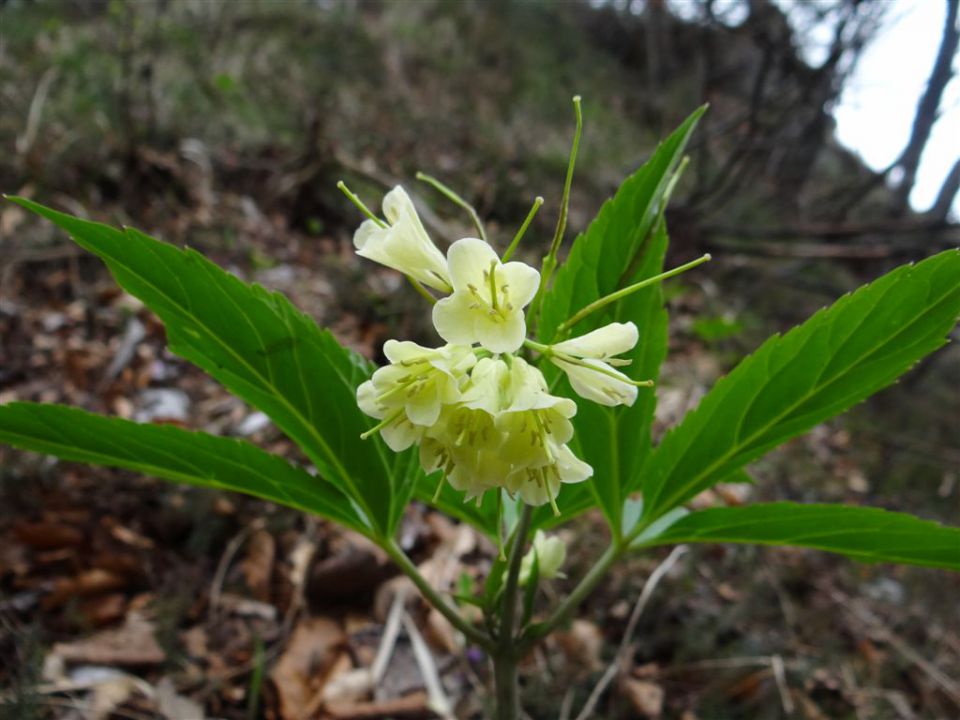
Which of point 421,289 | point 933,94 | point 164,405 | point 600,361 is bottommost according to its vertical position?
point 600,361

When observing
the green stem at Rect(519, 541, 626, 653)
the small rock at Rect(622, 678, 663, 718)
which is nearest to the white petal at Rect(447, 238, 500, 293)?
the green stem at Rect(519, 541, 626, 653)

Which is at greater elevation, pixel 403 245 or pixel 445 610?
pixel 403 245

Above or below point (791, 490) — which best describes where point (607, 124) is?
above

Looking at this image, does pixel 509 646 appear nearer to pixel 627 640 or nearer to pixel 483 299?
pixel 483 299

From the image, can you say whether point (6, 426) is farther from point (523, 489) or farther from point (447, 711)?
point (447, 711)

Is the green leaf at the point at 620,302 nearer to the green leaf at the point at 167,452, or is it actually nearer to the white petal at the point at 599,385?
the white petal at the point at 599,385

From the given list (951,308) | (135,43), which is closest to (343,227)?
(135,43)

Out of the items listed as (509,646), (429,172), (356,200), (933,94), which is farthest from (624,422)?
(933,94)
